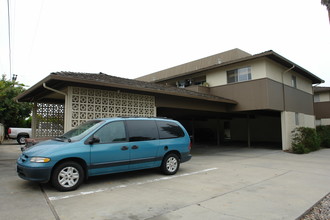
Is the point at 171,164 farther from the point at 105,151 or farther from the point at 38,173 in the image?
the point at 38,173

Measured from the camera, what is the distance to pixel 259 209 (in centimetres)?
440

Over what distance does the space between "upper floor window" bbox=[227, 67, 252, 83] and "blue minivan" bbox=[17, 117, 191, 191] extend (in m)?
9.19

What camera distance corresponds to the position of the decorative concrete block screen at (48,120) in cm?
1197

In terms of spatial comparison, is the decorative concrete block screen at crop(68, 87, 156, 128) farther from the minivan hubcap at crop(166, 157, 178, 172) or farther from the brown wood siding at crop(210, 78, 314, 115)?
the brown wood siding at crop(210, 78, 314, 115)

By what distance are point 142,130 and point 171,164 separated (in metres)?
1.48

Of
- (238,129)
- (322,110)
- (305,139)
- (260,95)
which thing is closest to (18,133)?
(260,95)

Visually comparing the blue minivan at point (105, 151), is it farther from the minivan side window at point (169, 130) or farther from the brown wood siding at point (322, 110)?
the brown wood siding at point (322, 110)

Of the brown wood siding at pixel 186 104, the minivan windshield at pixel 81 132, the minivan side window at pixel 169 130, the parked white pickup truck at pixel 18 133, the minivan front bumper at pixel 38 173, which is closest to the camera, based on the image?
the minivan front bumper at pixel 38 173

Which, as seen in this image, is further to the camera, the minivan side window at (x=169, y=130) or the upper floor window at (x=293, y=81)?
the upper floor window at (x=293, y=81)

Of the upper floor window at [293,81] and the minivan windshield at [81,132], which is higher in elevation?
the upper floor window at [293,81]

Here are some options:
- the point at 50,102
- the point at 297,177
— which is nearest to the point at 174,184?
the point at 297,177

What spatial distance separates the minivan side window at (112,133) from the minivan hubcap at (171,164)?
173 cm

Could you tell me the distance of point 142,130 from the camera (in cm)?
684

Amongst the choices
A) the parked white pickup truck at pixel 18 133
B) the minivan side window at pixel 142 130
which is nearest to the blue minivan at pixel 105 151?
the minivan side window at pixel 142 130
